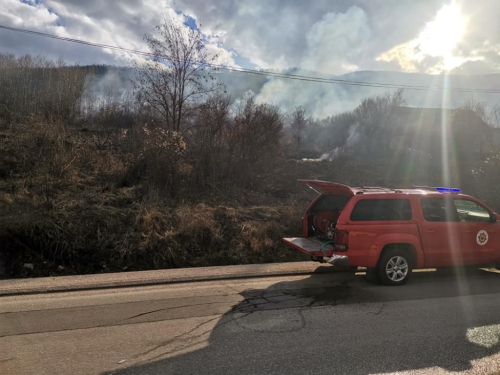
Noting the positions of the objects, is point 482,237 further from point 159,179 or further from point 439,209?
point 159,179

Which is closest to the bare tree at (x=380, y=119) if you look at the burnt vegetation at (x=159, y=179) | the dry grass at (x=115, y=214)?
the burnt vegetation at (x=159, y=179)

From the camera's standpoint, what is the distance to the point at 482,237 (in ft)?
23.7

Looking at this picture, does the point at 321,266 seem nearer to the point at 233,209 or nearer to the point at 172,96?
the point at 233,209

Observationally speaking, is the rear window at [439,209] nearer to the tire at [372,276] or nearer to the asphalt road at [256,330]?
the asphalt road at [256,330]

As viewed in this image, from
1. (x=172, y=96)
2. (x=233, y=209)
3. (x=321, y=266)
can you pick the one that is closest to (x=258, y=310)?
(x=321, y=266)

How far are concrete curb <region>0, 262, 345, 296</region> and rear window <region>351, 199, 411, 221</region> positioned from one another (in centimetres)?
185

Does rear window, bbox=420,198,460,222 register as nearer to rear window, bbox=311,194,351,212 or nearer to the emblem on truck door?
the emblem on truck door

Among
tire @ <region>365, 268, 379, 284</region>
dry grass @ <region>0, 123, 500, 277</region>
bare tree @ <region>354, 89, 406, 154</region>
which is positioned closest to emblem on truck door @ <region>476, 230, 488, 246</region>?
tire @ <region>365, 268, 379, 284</region>

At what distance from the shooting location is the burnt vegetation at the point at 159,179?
8711mm

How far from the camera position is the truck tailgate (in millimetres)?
6615

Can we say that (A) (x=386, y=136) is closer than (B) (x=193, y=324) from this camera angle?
No

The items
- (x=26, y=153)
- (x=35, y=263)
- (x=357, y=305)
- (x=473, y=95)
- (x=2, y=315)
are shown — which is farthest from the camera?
(x=473, y=95)

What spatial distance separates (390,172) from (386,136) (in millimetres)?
12326

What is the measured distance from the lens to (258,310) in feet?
17.2
